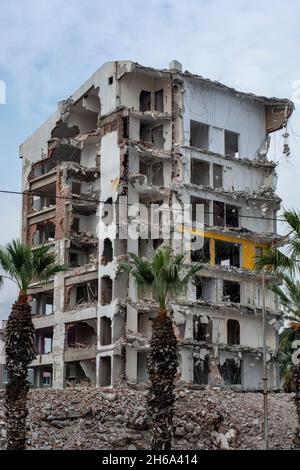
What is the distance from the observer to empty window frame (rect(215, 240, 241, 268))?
65625 millimetres

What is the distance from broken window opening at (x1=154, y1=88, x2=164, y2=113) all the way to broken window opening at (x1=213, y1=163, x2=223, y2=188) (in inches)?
232

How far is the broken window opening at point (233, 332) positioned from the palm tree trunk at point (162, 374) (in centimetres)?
3030

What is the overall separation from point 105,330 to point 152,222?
828 cm

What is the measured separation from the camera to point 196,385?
189ft

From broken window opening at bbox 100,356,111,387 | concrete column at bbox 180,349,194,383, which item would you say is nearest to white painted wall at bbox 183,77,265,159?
concrete column at bbox 180,349,194,383

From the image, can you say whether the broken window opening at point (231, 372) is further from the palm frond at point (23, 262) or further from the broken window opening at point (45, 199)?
the palm frond at point (23, 262)

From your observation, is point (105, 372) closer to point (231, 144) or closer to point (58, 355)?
point (58, 355)

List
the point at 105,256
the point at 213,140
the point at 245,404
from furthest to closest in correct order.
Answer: the point at 213,140, the point at 105,256, the point at 245,404

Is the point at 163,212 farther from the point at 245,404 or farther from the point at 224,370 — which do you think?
the point at 245,404

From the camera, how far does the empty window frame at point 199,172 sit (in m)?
65.1

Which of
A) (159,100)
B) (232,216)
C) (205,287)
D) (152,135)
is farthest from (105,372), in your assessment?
(159,100)

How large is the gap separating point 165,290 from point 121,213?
27.3m

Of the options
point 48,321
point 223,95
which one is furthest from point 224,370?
point 223,95

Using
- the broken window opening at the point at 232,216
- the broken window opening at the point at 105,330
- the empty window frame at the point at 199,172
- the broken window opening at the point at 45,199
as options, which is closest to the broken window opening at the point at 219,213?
the broken window opening at the point at 232,216
